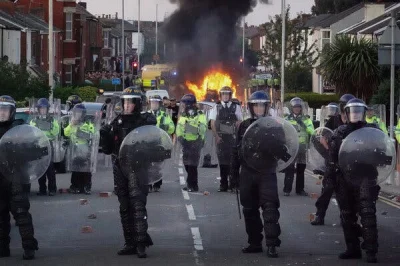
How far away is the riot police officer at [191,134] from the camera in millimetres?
19703

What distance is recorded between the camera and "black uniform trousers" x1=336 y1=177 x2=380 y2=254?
11.2 m

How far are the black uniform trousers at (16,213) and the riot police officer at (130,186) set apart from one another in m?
0.99

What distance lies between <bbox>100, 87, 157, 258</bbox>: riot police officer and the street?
0.69 ft

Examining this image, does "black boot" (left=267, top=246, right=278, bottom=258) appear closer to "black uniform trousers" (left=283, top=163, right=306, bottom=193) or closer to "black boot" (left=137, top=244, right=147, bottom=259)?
"black boot" (left=137, top=244, right=147, bottom=259)

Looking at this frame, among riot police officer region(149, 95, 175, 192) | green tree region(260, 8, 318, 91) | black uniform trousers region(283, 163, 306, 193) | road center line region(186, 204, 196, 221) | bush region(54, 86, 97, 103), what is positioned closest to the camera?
road center line region(186, 204, 196, 221)

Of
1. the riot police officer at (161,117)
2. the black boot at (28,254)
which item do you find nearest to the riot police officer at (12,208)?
the black boot at (28,254)

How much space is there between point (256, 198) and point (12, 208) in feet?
8.72

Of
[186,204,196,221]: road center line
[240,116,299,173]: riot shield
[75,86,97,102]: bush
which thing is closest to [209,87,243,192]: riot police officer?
[186,204,196,221]: road center line

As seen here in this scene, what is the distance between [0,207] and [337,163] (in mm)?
3617

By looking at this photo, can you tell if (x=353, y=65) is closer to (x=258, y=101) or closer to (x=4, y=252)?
(x=258, y=101)

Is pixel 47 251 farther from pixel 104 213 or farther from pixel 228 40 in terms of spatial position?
pixel 228 40

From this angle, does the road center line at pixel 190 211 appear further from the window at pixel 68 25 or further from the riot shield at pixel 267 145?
the window at pixel 68 25

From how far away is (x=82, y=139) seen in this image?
2003 centimetres

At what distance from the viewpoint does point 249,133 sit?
12055mm
